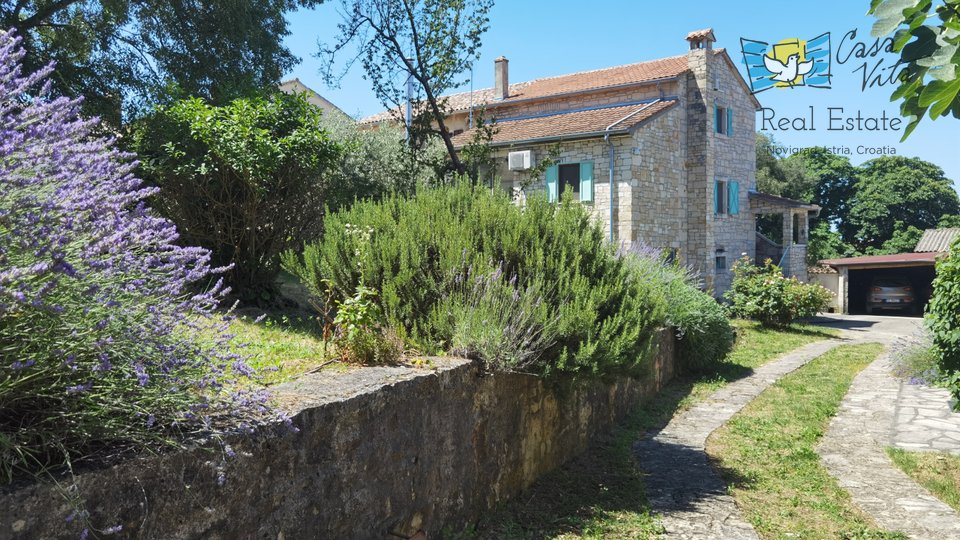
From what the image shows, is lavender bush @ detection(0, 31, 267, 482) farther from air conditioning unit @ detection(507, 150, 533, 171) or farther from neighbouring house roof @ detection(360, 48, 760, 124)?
neighbouring house roof @ detection(360, 48, 760, 124)

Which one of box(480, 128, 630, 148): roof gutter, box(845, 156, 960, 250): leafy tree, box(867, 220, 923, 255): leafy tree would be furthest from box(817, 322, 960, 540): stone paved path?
box(845, 156, 960, 250): leafy tree

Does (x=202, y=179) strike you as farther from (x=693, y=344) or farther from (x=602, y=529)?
(x=693, y=344)

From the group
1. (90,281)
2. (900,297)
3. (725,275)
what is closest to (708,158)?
(725,275)

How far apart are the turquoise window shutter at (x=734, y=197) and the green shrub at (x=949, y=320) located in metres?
18.8

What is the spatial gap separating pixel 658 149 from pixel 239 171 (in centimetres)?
1575

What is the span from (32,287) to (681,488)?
481 cm

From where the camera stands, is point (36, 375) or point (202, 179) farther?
point (202, 179)

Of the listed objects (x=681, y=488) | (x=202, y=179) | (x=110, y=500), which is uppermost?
(x=202, y=179)

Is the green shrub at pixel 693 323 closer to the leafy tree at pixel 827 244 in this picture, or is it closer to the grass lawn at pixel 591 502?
Result: the grass lawn at pixel 591 502

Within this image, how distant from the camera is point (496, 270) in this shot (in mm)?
4941

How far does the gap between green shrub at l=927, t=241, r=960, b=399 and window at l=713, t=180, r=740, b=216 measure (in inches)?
687

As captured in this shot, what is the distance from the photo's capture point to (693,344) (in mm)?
10953

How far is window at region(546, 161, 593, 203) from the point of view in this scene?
798 inches

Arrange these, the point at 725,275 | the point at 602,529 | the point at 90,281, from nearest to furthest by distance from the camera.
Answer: the point at 90,281 → the point at 602,529 → the point at 725,275
